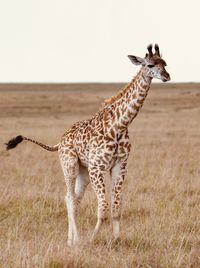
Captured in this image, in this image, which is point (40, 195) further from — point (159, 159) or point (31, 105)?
point (31, 105)

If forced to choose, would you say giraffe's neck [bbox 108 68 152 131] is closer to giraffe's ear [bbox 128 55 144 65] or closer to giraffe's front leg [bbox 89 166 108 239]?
giraffe's ear [bbox 128 55 144 65]

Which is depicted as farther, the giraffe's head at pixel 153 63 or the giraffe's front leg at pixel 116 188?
the giraffe's front leg at pixel 116 188

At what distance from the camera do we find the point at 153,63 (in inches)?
251

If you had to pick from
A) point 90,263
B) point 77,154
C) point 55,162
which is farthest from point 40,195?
point 55,162

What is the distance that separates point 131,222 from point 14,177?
15.4ft

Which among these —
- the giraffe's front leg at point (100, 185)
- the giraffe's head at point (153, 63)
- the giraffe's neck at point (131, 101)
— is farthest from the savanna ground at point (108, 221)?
the giraffe's head at point (153, 63)

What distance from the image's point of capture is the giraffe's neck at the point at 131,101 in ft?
21.8

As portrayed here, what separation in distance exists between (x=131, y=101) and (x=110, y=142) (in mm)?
476

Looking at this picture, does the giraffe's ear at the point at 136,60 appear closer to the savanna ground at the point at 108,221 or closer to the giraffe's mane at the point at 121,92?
the giraffe's mane at the point at 121,92

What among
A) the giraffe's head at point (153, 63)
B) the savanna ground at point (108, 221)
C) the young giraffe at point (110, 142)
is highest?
the giraffe's head at point (153, 63)

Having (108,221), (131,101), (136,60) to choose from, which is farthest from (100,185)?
(108,221)

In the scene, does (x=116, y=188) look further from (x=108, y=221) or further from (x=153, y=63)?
(x=108, y=221)

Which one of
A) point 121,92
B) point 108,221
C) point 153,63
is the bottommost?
point 108,221

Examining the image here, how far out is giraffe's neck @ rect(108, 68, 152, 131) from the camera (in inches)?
261
